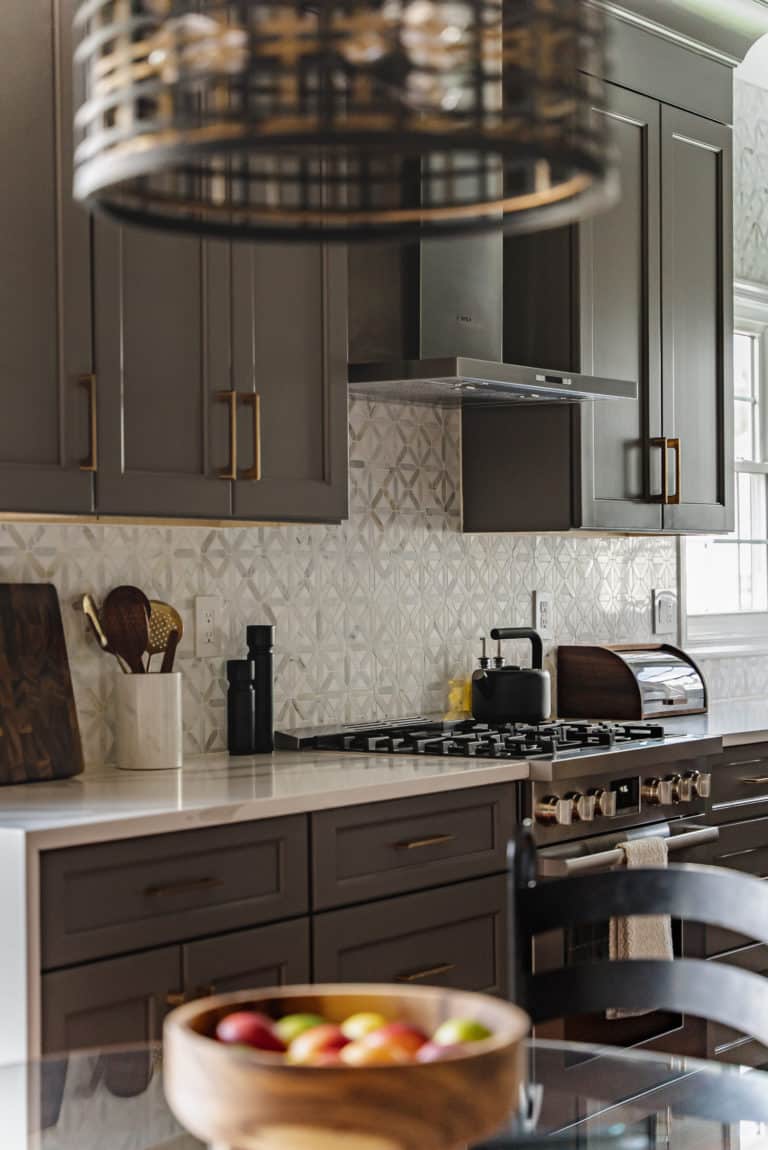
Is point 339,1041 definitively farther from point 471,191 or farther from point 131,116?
point 471,191

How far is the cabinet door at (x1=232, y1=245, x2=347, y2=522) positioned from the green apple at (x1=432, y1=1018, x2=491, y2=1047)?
71.6 inches

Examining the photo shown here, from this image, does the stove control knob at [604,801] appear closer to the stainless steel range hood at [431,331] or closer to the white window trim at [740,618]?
the stainless steel range hood at [431,331]

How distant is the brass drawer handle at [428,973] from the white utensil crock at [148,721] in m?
0.60

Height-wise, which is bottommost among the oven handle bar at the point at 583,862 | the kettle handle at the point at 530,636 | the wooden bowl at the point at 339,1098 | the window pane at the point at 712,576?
the oven handle bar at the point at 583,862

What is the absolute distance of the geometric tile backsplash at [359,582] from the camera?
3.15m

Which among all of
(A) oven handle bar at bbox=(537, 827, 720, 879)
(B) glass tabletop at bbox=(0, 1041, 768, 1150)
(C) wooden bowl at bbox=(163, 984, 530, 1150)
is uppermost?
(C) wooden bowl at bbox=(163, 984, 530, 1150)

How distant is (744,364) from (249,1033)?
4.48 metres

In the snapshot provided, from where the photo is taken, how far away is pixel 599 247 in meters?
Answer: 4.03

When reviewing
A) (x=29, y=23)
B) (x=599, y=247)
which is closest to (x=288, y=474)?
(x=29, y=23)

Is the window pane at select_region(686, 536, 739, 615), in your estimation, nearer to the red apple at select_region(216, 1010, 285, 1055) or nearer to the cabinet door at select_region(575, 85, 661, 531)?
the cabinet door at select_region(575, 85, 661, 531)

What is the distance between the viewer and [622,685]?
168 inches

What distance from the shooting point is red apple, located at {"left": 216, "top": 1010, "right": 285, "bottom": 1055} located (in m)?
1.25

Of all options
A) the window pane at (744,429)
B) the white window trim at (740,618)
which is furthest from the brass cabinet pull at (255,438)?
the window pane at (744,429)

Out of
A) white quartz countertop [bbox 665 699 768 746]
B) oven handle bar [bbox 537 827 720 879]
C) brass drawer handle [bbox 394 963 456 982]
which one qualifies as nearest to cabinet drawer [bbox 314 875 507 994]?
brass drawer handle [bbox 394 963 456 982]
